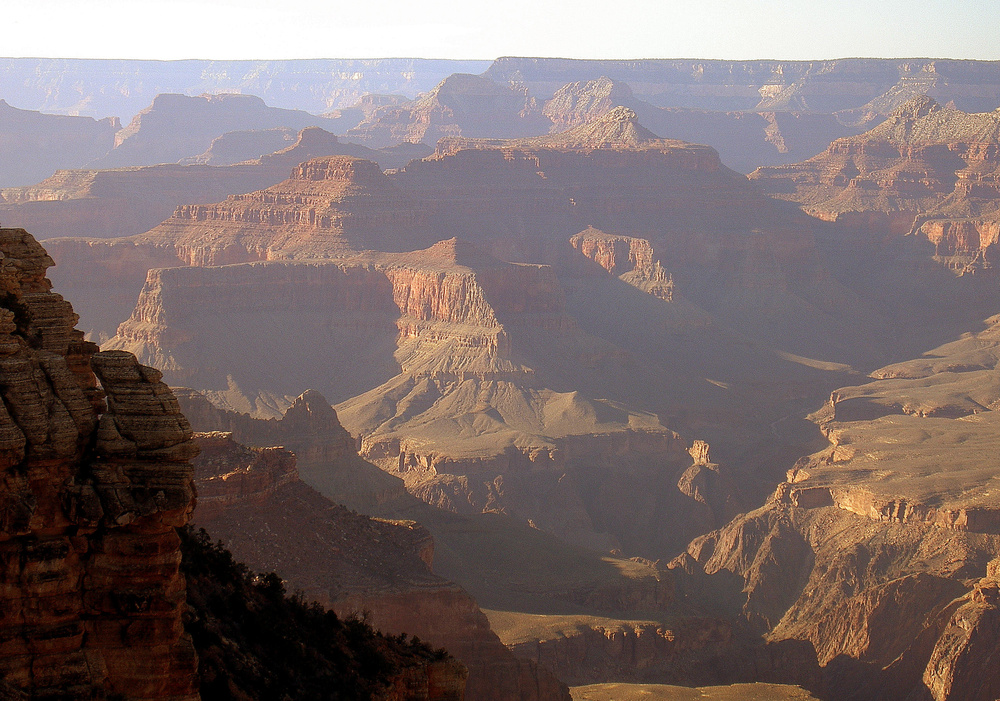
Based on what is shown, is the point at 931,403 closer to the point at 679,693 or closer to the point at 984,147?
the point at 679,693

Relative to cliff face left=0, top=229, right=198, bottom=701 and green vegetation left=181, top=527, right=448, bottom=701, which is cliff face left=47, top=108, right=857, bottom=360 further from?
cliff face left=0, top=229, right=198, bottom=701

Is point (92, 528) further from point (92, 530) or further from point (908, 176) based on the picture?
point (908, 176)

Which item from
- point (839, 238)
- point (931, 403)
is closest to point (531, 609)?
point (931, 403)

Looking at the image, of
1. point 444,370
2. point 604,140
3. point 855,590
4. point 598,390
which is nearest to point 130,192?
point 604,140

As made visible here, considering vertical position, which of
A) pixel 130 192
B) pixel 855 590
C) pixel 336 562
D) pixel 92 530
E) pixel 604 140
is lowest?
pixel 855 590

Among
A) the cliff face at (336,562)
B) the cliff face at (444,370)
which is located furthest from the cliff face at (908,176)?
the cliff face at (336,562)

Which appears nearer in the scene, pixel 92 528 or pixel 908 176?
pixel 92 528
